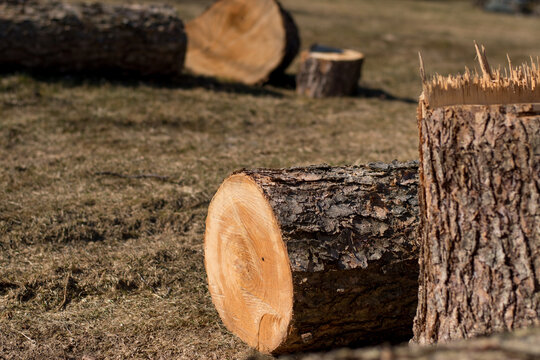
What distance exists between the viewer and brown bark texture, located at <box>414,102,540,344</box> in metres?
2.11

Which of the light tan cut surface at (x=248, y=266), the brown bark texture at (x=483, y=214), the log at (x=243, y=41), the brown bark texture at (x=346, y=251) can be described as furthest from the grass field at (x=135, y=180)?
the brown bark texture at (x=483, y=214)

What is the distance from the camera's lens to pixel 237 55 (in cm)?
852

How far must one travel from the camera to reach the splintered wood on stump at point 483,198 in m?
2.11

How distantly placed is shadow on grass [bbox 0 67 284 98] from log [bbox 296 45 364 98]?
389 millimetres

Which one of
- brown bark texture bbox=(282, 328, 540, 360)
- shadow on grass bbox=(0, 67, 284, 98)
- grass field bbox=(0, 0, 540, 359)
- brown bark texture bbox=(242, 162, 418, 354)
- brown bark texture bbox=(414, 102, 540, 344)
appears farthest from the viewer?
shadow on grass bbox=(0, 67, 284, 98)

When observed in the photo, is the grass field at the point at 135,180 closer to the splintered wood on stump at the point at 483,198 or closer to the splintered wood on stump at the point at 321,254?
the splintered wood on stump at the point at 321,254

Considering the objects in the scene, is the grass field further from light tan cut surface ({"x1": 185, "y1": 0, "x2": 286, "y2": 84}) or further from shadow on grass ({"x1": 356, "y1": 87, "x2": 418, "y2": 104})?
light tan cut surface ({"x1": 185, "y1": 0, "x2": 286, "y2": 84})

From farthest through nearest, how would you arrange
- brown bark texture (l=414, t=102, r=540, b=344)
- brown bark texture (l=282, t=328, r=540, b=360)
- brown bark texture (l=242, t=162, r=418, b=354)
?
brown bark texture (l=242, t=162, r=418, b=354)
brown bark texture (l=414, t=102, r=540, b=344)
brown bark texture (l=282, t=328, r=540, b=360)

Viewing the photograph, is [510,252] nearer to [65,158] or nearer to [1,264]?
[1,264]

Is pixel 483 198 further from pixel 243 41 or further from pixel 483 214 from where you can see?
pixel 243 41

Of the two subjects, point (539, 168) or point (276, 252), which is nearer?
point (539, 168)

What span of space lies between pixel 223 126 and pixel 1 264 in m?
3.30

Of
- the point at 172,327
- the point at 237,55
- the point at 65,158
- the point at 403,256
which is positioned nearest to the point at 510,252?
the point at 403,256

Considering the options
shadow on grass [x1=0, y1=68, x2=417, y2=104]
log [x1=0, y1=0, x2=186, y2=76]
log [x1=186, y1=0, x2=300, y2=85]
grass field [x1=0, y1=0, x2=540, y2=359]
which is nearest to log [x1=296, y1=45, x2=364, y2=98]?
grass field [x1=0, y1=0, x2=540, y2=359]
